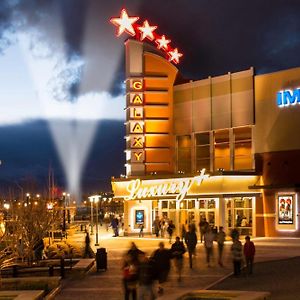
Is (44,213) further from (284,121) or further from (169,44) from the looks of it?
(169,44)

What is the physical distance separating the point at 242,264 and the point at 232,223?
21979 mm

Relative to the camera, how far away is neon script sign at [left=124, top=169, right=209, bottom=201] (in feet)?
165

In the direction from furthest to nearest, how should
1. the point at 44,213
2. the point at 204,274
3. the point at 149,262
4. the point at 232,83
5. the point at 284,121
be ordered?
1. the point at 232,83
2. the point at 284,121
3. the point at 44,213
4. the point at 204,274
5. the point at 149,262

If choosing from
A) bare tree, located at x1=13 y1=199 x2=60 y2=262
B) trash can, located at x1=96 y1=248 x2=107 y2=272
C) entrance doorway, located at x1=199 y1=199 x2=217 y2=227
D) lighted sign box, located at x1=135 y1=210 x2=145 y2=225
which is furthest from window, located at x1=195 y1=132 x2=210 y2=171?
trash can, located at x1=96 y1=248 x2=107 y2=272

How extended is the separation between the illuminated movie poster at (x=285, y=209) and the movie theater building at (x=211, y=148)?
67 mm

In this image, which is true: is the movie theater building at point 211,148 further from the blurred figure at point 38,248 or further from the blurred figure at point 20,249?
the blurred figure at point 20,249

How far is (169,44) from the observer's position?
57219 millimetres

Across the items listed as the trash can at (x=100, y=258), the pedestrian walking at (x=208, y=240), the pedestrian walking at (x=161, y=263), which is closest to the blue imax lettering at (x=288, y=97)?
the pedestrian walking at (x=208, y=240)

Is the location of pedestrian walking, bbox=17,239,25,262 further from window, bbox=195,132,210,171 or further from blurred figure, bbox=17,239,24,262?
window, bbox=195,132,210,171

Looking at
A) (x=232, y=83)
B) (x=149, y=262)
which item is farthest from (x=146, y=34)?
(x=149, y=262)

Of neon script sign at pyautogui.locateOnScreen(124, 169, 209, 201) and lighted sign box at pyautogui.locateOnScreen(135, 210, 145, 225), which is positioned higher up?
neon script sign at pyautogui.locateOnScreen(124, 169, 209, 201)

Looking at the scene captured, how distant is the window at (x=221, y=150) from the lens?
171 feet

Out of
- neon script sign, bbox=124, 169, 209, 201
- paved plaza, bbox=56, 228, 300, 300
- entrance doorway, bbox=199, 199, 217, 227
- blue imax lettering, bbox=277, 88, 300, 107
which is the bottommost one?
paved plaza, bbox=56, 228, 300, 300

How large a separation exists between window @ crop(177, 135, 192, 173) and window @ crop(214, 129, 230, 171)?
258 cm
